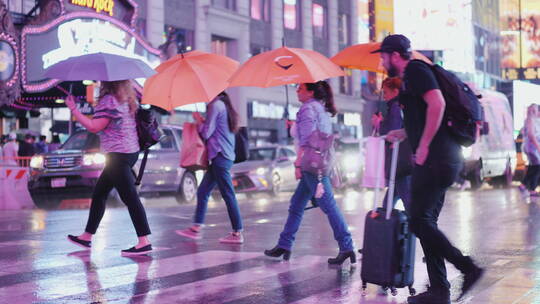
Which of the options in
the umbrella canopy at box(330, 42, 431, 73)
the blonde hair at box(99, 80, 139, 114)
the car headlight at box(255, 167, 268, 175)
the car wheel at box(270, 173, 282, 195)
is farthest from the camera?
the car wheel at box(270, 173, 282, 195)

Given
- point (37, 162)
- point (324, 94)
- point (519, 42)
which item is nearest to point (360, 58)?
point (324, 94)

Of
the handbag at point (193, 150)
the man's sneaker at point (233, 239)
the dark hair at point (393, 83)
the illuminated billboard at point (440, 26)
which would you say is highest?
the illuminated billboard at point (440, 26)

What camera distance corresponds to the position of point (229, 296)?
7.05 metres

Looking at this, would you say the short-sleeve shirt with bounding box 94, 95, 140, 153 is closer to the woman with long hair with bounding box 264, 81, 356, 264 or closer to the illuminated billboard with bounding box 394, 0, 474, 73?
the woman with long hair with bounding box 264, 81, 356, 264

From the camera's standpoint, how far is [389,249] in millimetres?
6652

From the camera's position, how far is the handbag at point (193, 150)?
35.7ft

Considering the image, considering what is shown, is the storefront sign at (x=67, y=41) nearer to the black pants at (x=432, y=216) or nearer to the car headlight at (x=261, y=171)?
the car headlight at (x=261, y=171)

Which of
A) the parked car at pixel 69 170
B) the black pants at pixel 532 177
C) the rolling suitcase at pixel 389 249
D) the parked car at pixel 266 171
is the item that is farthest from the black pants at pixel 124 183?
the parked car at pixel 266 171

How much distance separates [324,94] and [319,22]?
145 feet

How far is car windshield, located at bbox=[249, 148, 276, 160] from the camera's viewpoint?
84.7 ft

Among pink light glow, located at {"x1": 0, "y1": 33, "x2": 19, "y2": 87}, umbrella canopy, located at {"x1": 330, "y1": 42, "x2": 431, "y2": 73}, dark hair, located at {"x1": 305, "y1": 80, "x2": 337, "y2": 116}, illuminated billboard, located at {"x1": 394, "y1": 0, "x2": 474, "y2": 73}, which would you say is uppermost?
illuminated billboard, located at {"x1": 394, "y1": 0, "x2": 474, "y2": 73}

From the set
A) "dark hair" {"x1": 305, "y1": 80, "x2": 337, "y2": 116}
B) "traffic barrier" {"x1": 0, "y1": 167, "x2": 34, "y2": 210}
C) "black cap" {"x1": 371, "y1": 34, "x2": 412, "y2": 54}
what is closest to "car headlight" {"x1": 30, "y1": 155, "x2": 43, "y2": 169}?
"traffic barrier" {"x1": 0, "y1": 167, "x2": 34, "y2": 210}

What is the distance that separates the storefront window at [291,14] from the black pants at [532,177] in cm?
2984

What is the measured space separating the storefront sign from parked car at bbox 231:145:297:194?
171 inches
